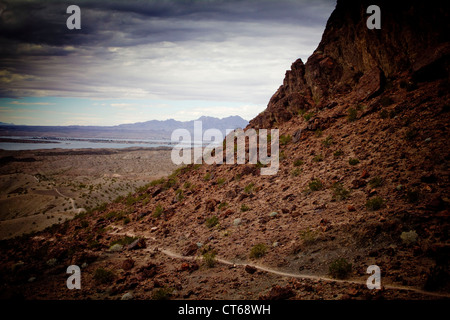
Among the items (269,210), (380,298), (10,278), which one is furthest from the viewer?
(269,210)

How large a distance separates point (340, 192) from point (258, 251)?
4.12 m

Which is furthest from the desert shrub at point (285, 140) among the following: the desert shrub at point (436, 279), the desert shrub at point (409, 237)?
the desert shrub at point (436, 279)

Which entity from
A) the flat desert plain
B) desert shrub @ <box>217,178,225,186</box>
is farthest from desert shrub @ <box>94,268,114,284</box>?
the flat desert plain

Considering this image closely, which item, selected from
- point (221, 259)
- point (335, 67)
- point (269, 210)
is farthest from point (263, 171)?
point (335, 67)

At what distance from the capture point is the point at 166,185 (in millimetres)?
19391

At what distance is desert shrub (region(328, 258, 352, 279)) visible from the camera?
644 cm

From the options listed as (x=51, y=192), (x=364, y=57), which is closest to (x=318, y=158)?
(x=364, y=57)

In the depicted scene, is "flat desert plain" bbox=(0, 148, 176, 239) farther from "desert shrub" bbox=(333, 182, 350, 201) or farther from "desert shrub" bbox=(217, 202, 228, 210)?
"desert shrub" bbox=(333, 182, 350, 201)

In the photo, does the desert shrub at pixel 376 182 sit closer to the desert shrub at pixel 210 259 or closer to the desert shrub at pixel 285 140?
the desert shrub at pixel 210 259

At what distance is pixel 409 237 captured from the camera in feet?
21.6

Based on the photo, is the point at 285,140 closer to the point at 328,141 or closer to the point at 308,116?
the point at 308,116

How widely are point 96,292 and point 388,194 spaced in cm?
1031

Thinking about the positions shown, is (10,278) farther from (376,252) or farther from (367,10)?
(367,10)

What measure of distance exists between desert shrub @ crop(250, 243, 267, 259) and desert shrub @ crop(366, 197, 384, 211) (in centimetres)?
382
